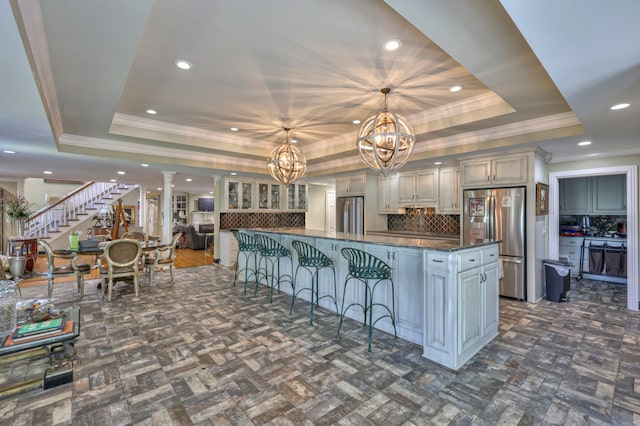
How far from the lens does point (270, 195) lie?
26.7 ft

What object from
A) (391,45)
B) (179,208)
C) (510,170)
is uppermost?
(391,45)

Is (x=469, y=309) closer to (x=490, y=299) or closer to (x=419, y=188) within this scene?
(x=490, y=299)

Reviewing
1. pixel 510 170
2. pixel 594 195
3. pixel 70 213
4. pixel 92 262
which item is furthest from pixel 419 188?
pixel 70 213

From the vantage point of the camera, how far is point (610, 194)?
6.00m

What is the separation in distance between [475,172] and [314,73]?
3263 mm

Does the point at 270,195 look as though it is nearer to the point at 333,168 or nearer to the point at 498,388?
the point at 333,168

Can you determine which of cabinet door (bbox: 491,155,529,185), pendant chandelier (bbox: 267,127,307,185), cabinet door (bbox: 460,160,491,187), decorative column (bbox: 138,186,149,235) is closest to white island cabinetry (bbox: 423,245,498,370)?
cabinet door (bbox: 491,155,529,185)

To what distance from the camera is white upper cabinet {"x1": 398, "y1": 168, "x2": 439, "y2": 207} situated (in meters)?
5.86

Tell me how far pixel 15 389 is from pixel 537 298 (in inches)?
235

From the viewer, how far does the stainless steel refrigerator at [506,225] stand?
Result: 14.5 ft

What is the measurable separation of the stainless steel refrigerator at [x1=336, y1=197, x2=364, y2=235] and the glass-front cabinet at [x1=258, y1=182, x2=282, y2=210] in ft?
6.49

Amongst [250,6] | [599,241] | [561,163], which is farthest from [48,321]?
[599,241]

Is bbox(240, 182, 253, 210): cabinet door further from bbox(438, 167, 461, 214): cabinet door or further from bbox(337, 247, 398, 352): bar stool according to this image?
bbox(337, 247, 398, 352): bar stool

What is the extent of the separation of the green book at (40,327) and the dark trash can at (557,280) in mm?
6004
